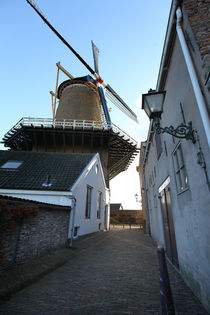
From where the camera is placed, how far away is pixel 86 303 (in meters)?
2.95

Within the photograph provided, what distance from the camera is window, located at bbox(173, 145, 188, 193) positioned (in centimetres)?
371

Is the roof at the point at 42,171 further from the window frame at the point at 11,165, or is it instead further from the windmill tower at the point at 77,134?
the windmill tower at the point at 77,134

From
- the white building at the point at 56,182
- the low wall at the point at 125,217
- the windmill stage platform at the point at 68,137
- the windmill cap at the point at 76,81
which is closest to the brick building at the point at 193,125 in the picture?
the white building at the point at 56,182

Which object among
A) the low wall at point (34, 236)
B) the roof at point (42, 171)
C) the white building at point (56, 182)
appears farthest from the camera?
the roof at point (42, 171)

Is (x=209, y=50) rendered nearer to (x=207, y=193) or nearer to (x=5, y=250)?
(x=207, y=193)

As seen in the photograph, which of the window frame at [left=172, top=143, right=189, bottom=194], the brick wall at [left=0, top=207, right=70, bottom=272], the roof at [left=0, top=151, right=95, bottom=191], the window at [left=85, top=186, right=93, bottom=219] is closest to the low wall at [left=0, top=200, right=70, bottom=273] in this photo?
the brick wall at [left=0, top=207, right=70, bottom=272]

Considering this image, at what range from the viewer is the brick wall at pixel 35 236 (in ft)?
13.2

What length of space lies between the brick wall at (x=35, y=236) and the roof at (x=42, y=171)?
72.5 inches

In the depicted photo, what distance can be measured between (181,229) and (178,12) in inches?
195

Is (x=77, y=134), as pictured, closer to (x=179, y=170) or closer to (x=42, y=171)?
(x=42, y=171)

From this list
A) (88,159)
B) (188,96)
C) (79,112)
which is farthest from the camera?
(79,112)

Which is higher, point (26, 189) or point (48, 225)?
point (26, 189)

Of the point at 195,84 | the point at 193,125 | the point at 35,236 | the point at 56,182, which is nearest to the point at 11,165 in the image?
the point at 56,182

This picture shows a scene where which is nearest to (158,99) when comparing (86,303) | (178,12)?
(178,12)
